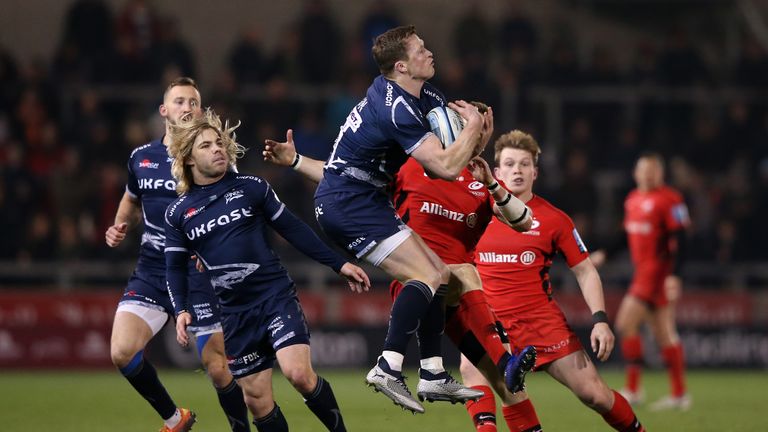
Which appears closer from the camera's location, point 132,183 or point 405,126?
point 405,126

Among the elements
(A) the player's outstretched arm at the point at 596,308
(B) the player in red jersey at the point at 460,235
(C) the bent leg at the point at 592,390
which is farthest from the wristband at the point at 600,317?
(B) the player in red jersey at the point at 460,235

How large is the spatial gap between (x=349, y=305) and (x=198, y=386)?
323cm

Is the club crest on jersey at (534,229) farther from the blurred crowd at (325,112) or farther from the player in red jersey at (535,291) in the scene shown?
the blurred crowd at (325,112)

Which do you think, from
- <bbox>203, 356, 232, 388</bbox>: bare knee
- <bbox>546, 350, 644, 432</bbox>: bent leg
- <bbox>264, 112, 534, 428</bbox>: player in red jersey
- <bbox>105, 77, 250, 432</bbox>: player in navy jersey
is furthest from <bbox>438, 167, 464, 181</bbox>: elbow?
<bbox>203, 356, 232, 388</bbox>: bare knee

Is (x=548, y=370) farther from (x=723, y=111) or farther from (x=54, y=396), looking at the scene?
(x=723, y=111)

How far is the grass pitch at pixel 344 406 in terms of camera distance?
1047 centimetres

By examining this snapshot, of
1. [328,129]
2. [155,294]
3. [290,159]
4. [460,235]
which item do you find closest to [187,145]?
[290,159]

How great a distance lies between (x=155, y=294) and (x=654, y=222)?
6421 mm

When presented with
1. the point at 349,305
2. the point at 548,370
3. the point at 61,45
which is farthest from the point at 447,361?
the point at 548,370

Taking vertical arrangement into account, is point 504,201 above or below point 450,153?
below

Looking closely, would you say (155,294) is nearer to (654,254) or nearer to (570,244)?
(570,244)

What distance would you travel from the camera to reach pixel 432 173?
7340mm

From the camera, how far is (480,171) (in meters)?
7.56

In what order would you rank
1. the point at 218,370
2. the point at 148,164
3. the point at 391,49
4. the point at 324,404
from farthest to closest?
the point at 148,164 < the point at 218,370 < the point at 324,404 < the point at 391,49
